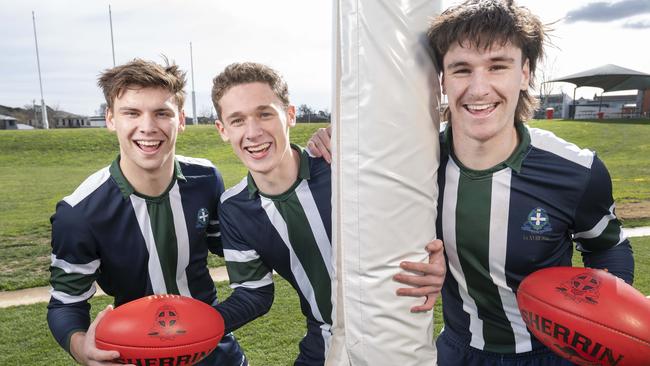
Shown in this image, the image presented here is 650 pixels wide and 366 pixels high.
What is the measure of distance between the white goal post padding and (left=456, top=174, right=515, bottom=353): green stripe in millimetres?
531

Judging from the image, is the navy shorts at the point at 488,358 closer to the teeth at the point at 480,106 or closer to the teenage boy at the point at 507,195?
the teenage boy at the point at 507,195

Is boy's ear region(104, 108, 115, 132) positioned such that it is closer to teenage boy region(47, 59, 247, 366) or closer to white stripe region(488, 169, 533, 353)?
teenage boy region(47, 59, 247, 366)

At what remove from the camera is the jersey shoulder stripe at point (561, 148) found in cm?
187

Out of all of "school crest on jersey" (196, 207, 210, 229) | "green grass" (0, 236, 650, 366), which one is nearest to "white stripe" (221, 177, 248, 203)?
"school crest on jersey" (196, 207, 210, 229)

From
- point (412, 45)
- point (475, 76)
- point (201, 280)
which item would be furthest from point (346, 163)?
point (201, 280)

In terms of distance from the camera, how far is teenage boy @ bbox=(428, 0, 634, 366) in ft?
5.53

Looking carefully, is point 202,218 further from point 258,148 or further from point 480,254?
point 480,254

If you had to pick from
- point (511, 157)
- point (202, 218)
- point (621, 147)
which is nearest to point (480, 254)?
point (511, 157)

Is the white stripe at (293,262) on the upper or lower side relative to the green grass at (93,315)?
upper

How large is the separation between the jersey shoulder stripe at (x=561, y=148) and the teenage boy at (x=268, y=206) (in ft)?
3.05

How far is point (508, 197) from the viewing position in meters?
1.91

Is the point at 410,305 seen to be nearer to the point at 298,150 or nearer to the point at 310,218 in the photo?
the point at 310,218

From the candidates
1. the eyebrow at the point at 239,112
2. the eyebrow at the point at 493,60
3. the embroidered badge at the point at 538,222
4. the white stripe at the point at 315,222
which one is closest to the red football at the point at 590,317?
the embroidered badge at the point at 538,222

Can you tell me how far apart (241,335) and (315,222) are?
216cm
